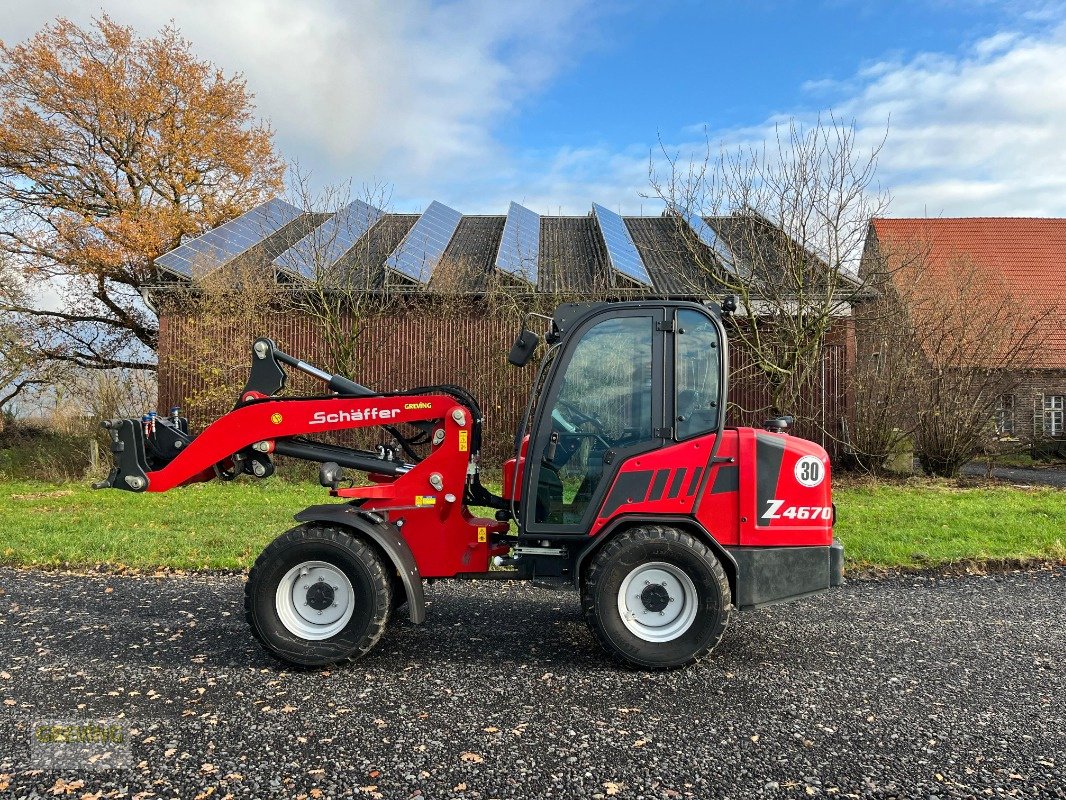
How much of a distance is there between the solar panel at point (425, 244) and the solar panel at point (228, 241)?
278 cm

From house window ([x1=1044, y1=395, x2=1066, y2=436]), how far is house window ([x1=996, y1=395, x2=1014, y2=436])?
7013 millimetres

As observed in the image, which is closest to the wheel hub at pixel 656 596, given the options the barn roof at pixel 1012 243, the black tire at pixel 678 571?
the black tire at pixel 678 571

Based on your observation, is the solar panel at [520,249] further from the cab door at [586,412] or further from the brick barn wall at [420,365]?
the cab door at [586,412]

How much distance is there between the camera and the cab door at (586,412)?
4965 mm

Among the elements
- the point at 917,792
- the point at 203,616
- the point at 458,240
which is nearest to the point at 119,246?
the point at 458,240

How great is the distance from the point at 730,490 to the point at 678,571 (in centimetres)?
59

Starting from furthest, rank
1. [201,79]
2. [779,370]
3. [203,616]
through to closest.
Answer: [201,79] → [779,370] → [203,616]

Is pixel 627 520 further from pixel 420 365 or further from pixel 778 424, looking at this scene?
pixel 420 365

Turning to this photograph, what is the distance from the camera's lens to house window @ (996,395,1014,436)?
606 inches

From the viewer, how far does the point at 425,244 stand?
18234mm

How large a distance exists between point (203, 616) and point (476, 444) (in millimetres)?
2584

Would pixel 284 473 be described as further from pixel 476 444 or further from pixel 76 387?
pixel 476 444

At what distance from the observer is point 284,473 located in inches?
614

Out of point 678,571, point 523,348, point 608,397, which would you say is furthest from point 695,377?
point 678,571
